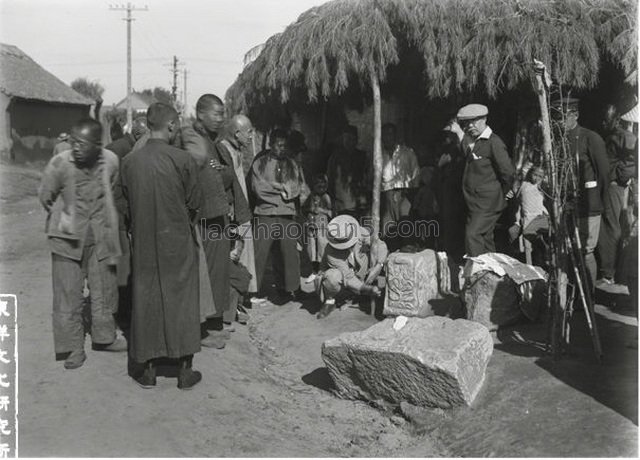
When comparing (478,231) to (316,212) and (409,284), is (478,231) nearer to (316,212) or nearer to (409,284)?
(409,284)

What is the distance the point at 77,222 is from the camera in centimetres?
505

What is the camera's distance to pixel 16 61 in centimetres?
2792

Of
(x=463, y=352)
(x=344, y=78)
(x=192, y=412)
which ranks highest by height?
(x=344, y=78)

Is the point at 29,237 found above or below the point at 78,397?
above

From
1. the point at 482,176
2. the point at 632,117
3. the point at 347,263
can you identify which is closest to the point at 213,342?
the point at 347,263

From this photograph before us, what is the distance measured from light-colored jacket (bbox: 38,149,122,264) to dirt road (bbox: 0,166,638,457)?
887mm

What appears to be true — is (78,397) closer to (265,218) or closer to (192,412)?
(192,412)

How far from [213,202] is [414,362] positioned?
2.02 meters

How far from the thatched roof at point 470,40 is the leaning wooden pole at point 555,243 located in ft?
5.36

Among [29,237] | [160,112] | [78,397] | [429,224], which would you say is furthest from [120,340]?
[29,237]

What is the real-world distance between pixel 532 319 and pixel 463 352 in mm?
1535

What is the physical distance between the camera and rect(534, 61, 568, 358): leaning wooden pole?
508 centimetres

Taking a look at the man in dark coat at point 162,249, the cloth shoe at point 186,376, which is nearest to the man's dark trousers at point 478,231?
the man in dark coat at point 162,249

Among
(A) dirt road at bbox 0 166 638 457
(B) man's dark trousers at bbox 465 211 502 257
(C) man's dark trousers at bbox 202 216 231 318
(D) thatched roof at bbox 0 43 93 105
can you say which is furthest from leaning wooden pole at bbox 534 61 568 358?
(D) thatched roof at bbox 0 43 93 105
